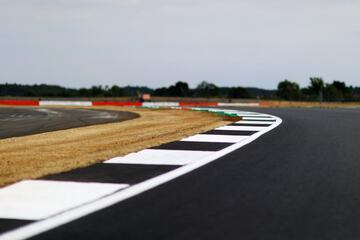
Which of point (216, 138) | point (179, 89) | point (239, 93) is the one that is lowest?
point (239, 93)

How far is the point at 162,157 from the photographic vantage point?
748 centimetres

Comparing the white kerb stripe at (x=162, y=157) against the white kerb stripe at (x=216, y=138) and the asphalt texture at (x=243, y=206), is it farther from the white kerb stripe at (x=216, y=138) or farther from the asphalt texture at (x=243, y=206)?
the white kerb stripe at (x=216, y=138)

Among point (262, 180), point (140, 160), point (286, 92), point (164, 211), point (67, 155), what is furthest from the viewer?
point (286, 92)

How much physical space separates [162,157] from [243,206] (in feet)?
10.1

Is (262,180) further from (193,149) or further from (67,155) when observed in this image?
(67,155)

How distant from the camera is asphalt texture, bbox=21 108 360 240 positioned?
3.71m

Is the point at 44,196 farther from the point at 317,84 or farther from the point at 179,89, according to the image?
→ the point at 179,89

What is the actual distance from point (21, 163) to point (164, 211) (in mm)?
3586

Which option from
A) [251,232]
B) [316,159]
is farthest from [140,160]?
[251,232]

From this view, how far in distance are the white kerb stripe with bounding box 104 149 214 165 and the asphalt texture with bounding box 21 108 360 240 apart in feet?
1.65

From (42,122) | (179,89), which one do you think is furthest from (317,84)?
(42,122)

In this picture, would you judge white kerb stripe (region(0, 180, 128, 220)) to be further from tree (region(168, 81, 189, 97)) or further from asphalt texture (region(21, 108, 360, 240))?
tree (region(168, 81, 189, 97))

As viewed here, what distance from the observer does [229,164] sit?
6918mm

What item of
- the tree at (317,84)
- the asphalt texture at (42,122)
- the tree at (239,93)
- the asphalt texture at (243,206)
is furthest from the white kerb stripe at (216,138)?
the tree at (239,93)
